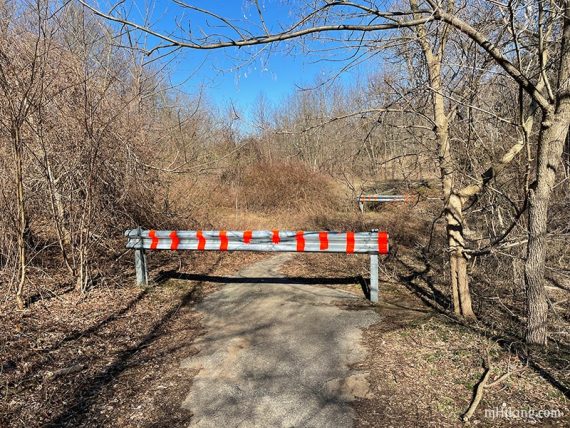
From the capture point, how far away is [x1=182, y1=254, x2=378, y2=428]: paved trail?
10.4 feet

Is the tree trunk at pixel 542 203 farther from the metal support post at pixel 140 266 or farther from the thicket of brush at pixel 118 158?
the metal support post at pixel 140 266

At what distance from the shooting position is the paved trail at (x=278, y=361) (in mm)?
3166

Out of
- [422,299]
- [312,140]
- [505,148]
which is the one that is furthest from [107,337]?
[312,140]

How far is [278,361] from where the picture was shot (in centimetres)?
403

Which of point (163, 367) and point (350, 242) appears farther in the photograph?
point (350, 242)

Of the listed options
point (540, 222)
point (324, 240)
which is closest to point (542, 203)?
point (540, 222)

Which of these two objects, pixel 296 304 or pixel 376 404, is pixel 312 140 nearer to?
pixel 296 304

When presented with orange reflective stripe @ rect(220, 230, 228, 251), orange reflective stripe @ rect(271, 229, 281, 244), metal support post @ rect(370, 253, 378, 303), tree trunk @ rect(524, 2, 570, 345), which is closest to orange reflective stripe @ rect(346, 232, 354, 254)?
metal support post @ rect(370, 253, 378, 303)

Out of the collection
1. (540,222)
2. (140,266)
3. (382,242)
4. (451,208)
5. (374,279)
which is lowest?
(374,279)

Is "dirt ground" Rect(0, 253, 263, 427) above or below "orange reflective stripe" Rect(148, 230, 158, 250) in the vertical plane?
below

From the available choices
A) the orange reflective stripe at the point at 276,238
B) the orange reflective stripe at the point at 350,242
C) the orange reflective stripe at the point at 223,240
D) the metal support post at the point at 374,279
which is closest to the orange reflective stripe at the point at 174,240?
the orange reflective stripe at the point at 223,240

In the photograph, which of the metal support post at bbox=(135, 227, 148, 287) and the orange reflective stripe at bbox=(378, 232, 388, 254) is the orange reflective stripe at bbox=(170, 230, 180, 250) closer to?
the metal support post at bbox=(135, 227, 148, 287)

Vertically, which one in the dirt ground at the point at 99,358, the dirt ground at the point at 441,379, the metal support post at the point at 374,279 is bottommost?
the dirt ground at the point at 441,379

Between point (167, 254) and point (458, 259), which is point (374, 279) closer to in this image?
point (458, 259)
